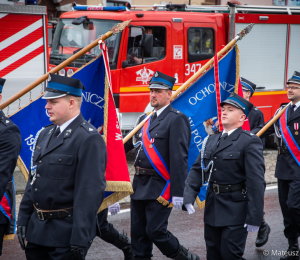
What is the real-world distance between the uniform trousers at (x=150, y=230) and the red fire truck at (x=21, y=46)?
3.41 m

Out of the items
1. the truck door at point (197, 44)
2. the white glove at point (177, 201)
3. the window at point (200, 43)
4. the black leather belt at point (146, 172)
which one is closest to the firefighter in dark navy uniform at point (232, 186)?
the white glove at point (177, 201)

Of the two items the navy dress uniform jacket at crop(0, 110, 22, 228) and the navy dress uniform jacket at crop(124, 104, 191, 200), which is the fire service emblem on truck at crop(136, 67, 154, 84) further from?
the navy dress uniform jacket at crop(0, 110, 22, 228)

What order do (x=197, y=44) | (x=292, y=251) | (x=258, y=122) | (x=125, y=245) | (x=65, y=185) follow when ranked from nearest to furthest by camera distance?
(x=65, y=185) < (x=125, y=245) < (x=292, y=251) < (x=258, y=122) < (x=197, y=44)

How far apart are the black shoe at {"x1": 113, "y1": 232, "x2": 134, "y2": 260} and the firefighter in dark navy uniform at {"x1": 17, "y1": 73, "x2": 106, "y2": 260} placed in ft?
5.76

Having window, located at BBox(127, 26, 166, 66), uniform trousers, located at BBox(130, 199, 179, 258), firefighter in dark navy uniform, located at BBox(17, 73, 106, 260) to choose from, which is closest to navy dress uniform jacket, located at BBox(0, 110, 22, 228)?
firefighter in dark navy uniform, located at BBox(17, 73, 106, 260)

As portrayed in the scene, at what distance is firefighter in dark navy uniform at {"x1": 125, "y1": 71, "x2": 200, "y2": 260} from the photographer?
4703 millimetres

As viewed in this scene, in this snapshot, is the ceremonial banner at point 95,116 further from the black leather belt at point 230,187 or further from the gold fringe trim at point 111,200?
the black leather belt at point 230,187

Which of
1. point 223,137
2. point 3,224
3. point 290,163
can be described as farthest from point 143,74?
point 3,224

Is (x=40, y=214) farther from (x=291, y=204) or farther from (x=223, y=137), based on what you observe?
(x=291, y=204)

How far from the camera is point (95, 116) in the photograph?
500cm

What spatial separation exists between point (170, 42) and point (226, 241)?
685cm

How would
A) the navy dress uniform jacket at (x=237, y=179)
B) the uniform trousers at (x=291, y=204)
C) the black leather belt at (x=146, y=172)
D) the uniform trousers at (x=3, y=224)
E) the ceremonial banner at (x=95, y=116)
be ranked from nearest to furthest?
the navy dress uniform jacket at (x=237, y=179)
the uniform trousers at (x=3, y=224)
the ceremonial banner at (x=95, y=116)
the black leather belt at (x=146, y=172)
the uniform trousers at (x=291, y=204)

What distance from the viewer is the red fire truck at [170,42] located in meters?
9.80

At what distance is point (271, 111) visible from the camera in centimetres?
1153
